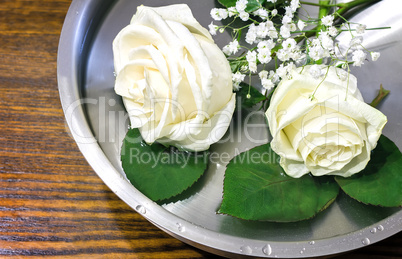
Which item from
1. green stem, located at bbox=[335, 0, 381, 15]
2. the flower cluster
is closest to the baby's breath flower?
the flower cluster

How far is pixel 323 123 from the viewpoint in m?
0.33

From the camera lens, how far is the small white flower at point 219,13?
0.41 m

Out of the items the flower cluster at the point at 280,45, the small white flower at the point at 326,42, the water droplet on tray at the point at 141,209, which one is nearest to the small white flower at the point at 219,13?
the flower cluster at the point at 280,45

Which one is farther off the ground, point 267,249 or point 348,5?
point 348,5

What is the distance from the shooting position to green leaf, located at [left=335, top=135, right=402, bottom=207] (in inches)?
14.0

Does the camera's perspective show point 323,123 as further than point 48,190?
No

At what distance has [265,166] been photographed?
37cm

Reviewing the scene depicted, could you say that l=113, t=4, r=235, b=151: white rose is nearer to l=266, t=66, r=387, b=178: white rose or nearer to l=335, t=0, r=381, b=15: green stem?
l=266, t=66, r=387, b=178: white rose

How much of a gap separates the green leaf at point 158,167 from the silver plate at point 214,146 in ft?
0.05

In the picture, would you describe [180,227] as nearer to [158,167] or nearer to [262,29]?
[158,167]

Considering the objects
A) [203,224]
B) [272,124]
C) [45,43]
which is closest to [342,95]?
[272,124]

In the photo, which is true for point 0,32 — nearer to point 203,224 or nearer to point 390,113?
point 203,224

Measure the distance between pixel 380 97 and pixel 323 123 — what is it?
13cm
